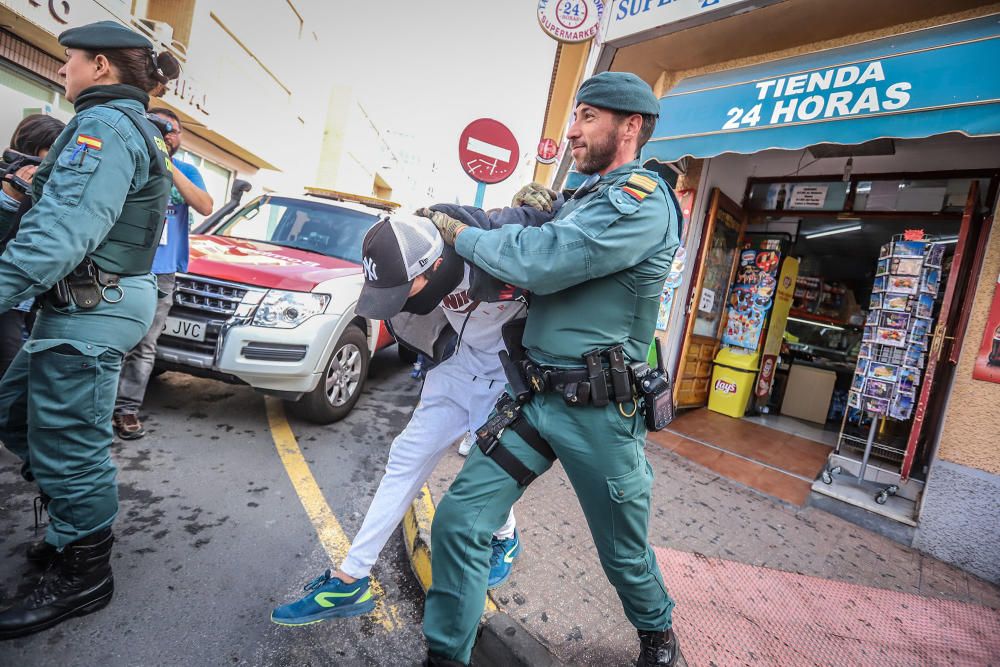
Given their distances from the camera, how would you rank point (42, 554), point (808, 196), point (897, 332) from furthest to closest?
point (808, 196)
point (897, 332)
point (42, 554)

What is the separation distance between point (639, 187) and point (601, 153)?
269 millimetres

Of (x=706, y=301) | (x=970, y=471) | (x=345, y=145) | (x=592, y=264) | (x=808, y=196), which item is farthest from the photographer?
(x=345, y=145)

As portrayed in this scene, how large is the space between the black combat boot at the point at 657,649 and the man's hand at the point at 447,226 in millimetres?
1466

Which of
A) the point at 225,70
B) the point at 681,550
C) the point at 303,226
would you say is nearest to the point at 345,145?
the point at 225,70

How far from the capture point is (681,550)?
2.75 m

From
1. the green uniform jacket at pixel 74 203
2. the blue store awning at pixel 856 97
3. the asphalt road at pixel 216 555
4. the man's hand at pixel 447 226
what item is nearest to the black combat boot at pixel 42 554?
the asphalt road at pixel 216 555

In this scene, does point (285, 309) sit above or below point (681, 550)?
above

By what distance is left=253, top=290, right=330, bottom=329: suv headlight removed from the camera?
316 centimetres

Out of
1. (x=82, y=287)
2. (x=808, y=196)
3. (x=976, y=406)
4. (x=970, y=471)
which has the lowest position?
(x=970, y=471)

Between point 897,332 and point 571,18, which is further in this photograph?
point 571,18

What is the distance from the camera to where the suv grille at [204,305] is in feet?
10.5

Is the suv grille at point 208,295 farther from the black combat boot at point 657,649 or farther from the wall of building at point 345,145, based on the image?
the wall of building at point 345,145

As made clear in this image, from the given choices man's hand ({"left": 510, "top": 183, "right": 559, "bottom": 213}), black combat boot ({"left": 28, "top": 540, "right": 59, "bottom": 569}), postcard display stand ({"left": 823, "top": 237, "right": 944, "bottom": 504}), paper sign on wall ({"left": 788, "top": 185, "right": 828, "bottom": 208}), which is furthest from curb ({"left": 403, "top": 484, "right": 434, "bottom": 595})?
paper sign on wall ({"left": 788, "top": 185, "right": 828, "bottom": 208})

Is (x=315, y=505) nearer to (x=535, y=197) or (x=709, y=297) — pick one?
(x=535, y=197)
